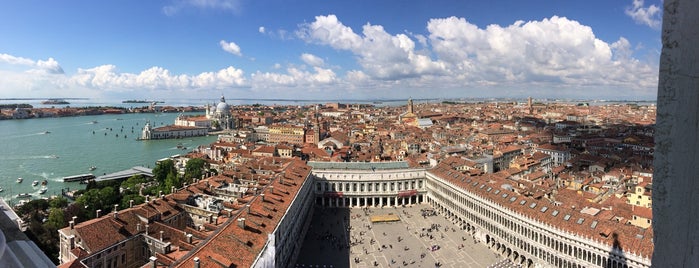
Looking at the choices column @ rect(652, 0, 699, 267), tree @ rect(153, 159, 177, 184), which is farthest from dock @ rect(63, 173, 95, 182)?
column @ rect(652, 0, 699, 267)

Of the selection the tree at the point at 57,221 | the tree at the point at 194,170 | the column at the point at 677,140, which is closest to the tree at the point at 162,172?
the tree at the point at 194,170

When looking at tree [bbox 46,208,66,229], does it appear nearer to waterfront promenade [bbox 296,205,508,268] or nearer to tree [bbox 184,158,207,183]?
tree [bbox 184,158,207,183]

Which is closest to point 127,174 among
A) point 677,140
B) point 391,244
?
point 391,244

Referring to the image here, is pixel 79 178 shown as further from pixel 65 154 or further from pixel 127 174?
pixel 65 154

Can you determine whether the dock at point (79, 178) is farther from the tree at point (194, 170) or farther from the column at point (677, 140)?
the column at point (677, 140)

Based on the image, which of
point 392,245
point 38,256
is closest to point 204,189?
point 392,245
